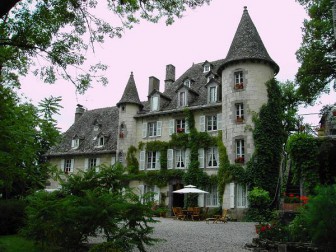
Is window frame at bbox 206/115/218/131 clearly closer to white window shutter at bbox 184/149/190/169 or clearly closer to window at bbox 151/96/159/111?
white window shutter at bbox 184/149/190/169

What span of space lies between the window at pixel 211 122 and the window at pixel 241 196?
5360mm

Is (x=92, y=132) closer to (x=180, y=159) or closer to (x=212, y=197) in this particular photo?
(x=180, y=159)

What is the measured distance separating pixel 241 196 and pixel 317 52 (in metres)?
10.4

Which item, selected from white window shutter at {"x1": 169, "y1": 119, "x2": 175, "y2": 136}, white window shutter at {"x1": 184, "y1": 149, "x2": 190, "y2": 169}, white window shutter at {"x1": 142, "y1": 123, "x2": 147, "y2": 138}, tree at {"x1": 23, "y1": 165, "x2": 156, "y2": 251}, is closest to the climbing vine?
white window shutter at {"x1": 184, "y1": 149, "x2": 190, "y2": 169}

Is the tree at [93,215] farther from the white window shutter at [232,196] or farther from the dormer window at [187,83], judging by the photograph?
the dormer window at [187,83]

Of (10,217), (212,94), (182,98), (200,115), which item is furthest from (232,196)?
(10,217)

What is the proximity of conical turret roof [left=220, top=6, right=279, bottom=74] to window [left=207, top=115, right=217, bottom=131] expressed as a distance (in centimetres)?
393

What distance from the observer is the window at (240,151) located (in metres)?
23.3

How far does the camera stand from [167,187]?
1073 inches

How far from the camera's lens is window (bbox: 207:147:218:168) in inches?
1006

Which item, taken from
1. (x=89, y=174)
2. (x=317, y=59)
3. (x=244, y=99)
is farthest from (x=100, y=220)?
(x=244, y=99)

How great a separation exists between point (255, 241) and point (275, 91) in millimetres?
16143

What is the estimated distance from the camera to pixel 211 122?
2659cm

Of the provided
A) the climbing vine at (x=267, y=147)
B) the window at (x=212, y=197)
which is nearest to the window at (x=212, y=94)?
the climbing vine at (x=267, y=147)
